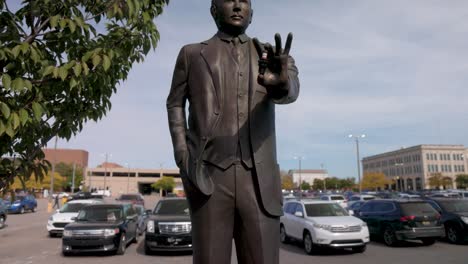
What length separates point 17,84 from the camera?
9.14 feet

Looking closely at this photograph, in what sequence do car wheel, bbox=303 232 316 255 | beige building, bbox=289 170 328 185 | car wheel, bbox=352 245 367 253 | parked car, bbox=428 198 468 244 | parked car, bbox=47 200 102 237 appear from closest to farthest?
car wheel, bbox=303 232 316 255, car wheel, bbox=352 245 367 253, parked car, bbox=428 198 468 244, parked car, bbox=47 200 102 237, beige building, bbox=289 170 328 185

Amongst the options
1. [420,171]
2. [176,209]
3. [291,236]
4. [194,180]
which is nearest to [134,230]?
[176,209]

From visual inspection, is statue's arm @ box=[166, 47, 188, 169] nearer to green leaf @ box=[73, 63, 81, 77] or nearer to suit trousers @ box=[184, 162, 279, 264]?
suit trousers @ box=[184, 162, 279, 264]

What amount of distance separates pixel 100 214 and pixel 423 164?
324 ft

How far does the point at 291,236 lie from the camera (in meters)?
14.8

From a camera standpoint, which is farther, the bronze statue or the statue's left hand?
the bronze statue

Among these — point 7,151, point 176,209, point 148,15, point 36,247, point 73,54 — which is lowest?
point 36,247

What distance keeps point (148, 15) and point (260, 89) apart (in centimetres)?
151

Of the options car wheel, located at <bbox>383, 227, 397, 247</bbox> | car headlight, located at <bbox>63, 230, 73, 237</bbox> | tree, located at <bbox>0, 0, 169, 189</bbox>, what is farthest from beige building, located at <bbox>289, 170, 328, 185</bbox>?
tree, located at <bbox>0, 0, 169, 189</bbox>

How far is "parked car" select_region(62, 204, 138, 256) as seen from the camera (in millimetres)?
12367

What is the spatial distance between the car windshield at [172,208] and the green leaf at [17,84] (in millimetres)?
11095

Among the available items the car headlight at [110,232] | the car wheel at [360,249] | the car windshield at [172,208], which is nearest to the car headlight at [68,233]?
the car headlight at [110,232]

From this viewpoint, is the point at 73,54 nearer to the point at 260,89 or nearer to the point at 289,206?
the point at 260,89

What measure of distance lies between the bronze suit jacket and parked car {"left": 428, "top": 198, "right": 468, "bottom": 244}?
14.2 m
